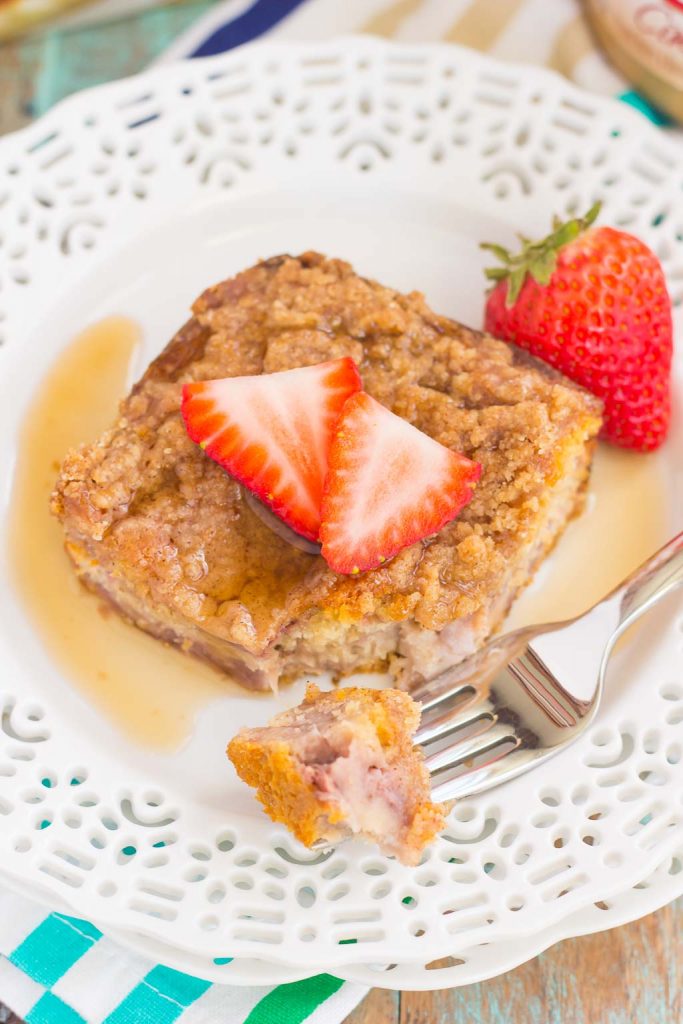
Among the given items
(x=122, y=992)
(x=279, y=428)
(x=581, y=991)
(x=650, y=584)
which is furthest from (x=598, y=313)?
(x=122, y=992)

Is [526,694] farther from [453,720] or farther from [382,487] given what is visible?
[382,487]

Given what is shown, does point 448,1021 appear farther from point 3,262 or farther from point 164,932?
point 3,262

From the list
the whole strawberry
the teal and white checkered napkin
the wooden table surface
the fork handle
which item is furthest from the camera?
the whole strawberry

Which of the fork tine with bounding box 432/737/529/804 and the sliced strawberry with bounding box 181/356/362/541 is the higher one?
the sliced strawberry with bounding box 181/356/362/541

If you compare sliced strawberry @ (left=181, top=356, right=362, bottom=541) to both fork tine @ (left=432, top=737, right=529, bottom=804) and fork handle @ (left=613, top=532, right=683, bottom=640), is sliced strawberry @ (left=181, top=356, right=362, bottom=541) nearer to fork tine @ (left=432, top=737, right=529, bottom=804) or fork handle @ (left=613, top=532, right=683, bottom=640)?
fork tine @ (left=432, top=737, right=529, bottom=804)

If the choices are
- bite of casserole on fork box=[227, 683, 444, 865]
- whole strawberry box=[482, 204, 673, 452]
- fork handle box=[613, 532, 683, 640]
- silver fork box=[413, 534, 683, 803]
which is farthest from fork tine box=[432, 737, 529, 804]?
whole strawberry box=[482, 204, 673, 452]

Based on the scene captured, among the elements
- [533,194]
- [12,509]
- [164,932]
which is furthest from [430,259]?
[164,932]
